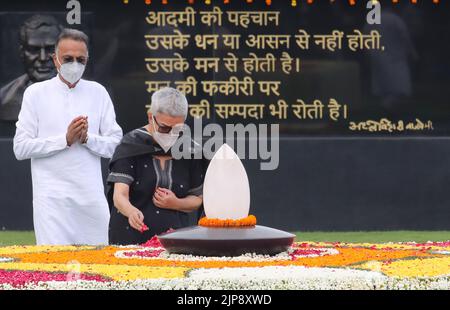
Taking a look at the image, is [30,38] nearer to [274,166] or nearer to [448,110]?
[274,166]

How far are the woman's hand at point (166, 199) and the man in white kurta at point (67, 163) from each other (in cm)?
143

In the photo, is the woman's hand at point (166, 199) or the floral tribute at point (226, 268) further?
the woman's hand at point (166, 199)

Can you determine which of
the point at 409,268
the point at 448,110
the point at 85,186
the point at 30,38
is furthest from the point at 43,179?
the point at 448,110

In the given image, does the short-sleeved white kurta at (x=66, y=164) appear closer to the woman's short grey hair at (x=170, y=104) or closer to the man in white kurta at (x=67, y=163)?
the man in white kurta at (x=67, y=163)

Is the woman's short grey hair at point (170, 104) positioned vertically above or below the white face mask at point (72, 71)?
below

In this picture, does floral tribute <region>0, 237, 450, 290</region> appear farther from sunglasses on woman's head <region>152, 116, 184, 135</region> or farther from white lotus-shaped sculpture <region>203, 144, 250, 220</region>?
sunglasses on woman's head <region>152, 116, 184, 135</region>

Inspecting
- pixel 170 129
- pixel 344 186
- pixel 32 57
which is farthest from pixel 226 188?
pixel 32 57

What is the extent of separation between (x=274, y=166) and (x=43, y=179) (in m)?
5.55

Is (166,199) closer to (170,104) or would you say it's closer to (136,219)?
(136,219)

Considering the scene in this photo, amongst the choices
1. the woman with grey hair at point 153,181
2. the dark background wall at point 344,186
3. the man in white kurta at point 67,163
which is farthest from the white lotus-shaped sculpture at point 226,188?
the dark background wall at point 344,186

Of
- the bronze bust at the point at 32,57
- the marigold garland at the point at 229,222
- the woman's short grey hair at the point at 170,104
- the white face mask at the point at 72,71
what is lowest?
the marigold garland at the point at 229,222

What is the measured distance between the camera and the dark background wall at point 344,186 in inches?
528

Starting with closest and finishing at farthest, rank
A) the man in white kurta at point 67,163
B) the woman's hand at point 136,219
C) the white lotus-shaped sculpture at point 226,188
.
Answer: the white lotus-shaped sculpture at point 226,188
the woman's hand at point 136,219
the man in white kurta at point 67,163

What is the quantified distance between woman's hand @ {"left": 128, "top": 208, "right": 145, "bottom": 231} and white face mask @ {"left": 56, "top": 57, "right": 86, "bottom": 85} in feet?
5.58
